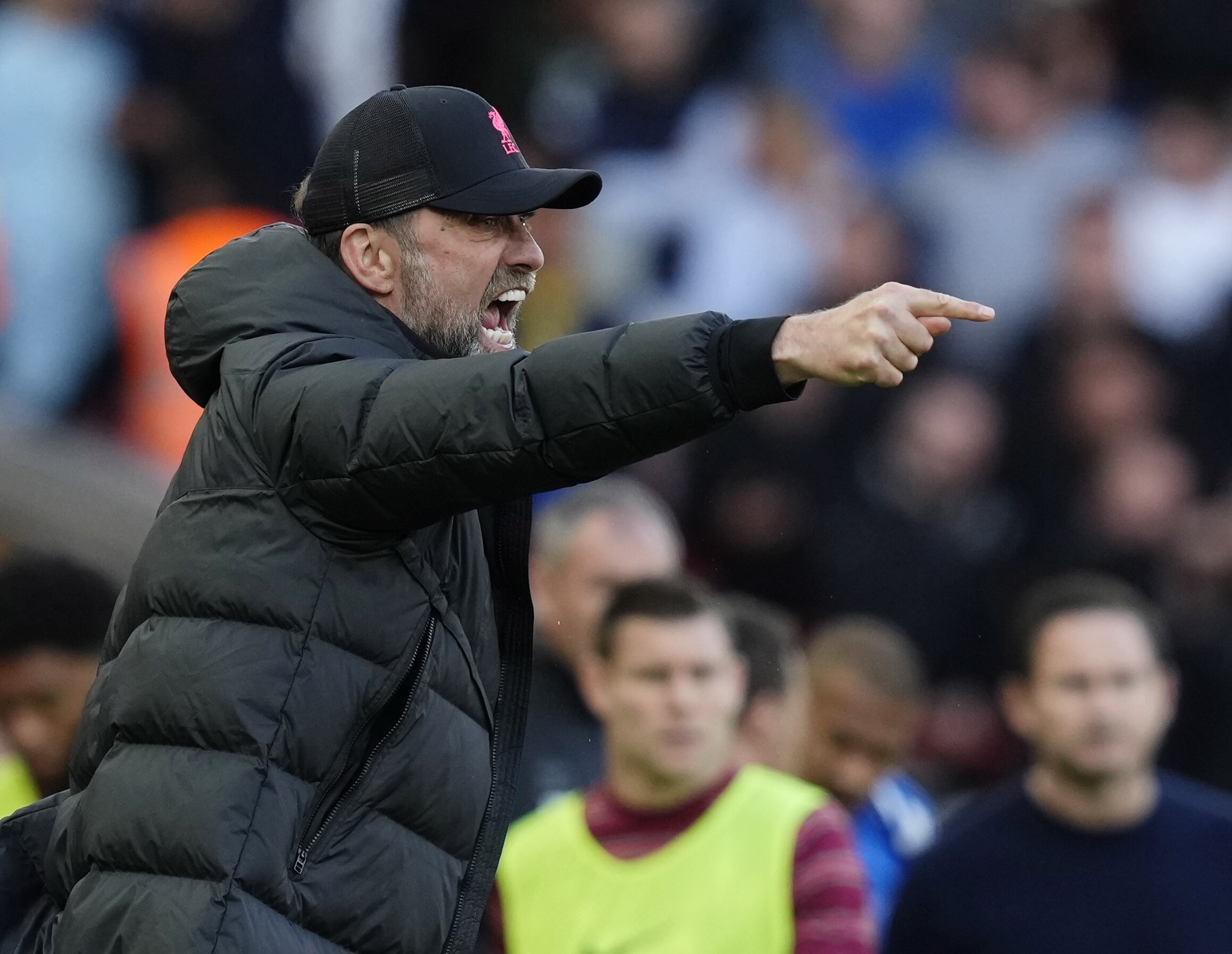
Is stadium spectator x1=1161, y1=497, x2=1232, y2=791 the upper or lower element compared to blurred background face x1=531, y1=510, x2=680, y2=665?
lower

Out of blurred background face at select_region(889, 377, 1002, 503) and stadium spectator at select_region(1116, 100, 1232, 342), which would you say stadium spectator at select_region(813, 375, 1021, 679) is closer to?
blurred background face at select_region(889, 377, 1002, 503)

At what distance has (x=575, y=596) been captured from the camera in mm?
5070

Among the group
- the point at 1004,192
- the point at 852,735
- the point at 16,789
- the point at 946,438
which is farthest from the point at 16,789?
the point at 1004,192

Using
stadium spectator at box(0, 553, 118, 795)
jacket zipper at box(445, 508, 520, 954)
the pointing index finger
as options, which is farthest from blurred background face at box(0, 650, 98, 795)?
the pointing index finger

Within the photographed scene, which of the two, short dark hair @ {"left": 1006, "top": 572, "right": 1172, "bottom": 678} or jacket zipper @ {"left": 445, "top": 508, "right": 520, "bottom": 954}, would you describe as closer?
jacket zipper @ {"left": 445, "top": 508, "right": 520, "bottom": 954}

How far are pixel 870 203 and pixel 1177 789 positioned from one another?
3.74 meters

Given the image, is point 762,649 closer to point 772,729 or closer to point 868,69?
point 772,729

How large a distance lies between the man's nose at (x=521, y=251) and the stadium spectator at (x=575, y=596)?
1574mm

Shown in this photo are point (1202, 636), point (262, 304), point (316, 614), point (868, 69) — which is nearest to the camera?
point (316, 614)

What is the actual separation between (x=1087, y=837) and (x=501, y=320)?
1838 millimetres

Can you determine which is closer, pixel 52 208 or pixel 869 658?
pixel 869 658

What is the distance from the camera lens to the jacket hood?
286 cm

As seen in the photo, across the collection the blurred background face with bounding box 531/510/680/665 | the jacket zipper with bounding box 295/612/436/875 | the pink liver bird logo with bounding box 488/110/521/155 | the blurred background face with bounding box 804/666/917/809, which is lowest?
the blurred background face with bounding box 804/666/917/809

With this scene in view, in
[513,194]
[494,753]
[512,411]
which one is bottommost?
[494,753]
